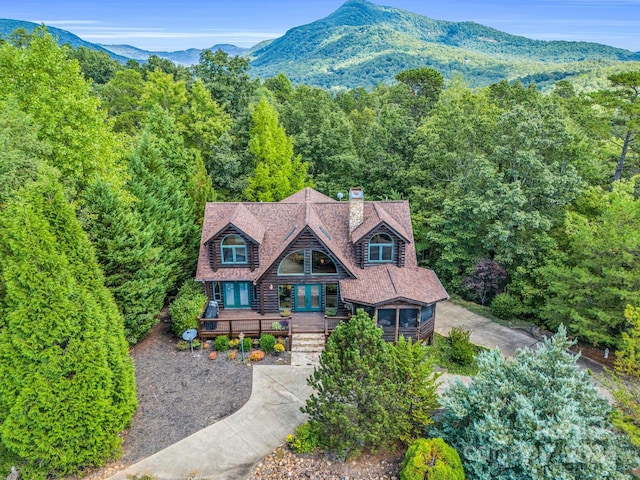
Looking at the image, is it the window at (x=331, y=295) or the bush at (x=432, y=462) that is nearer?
the bush at (x=432, y=462)

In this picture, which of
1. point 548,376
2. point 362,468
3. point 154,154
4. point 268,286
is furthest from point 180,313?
point 548,376

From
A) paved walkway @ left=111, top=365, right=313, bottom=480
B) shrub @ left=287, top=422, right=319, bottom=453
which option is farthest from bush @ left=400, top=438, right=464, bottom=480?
paved walkway @ left=111, top=365, right=313, bottom=480

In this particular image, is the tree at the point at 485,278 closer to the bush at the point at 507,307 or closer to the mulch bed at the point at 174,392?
the bush at the point at 507,307

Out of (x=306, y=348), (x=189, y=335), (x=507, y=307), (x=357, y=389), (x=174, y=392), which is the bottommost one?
(x=174, y=392)

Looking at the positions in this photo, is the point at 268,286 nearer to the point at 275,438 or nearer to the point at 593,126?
the point at 275,438

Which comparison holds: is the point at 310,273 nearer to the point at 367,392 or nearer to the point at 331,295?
the point at 331,295

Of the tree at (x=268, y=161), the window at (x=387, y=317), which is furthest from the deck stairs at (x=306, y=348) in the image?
the tree at (x=268, y=161)

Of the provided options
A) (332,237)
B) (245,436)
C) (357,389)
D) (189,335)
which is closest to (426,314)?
(332,237)
